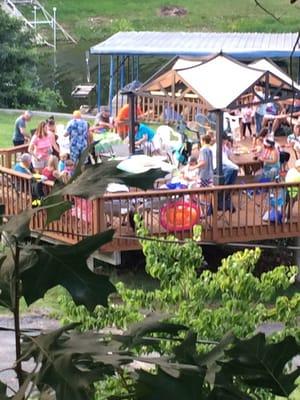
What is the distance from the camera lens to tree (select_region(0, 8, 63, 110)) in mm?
29752

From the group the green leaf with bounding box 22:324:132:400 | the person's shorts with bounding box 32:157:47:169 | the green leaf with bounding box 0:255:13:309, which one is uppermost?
the green leaf with bounding box 0:255:13:309

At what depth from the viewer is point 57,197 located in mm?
1499

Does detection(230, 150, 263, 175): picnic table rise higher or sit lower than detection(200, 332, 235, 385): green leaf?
lower

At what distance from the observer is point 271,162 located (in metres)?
14.1

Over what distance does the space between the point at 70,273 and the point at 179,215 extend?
1086 cm

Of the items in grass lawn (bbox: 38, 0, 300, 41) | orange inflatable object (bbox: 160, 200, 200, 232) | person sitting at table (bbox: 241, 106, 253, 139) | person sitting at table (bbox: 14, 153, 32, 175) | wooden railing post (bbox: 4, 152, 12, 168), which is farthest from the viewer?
grass lawn (bbox: 38, 0, 300, 41)

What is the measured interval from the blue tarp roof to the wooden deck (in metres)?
10.4

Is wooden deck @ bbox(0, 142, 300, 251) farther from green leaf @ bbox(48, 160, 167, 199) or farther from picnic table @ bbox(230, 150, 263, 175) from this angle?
green leaf @ bbox(48, 160, 167, 199)

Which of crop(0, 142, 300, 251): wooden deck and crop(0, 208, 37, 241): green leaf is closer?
crop(0, 208, 37, 241): green leaf

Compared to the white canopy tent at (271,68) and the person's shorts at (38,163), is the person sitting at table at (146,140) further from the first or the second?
the person's shorts at (38,163)

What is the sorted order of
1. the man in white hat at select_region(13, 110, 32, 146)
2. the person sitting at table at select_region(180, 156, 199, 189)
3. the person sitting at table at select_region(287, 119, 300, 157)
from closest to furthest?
1. the person sitting at table at select_region(180, 156, 199, 189)
2. the person sitting at table at select_region(287, 119, 300, 157)
3. the man in white hat at select_region(13, 110, 32, 146)

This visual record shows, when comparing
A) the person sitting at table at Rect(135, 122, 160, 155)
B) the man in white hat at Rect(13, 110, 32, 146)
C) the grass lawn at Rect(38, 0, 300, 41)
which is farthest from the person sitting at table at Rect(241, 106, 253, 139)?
the grass lawn at Rect(38, 0, 300, 41)

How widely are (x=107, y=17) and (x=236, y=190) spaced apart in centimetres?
4548

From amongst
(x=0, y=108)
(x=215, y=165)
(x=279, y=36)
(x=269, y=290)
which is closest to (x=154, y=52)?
(x=279, y=36)
